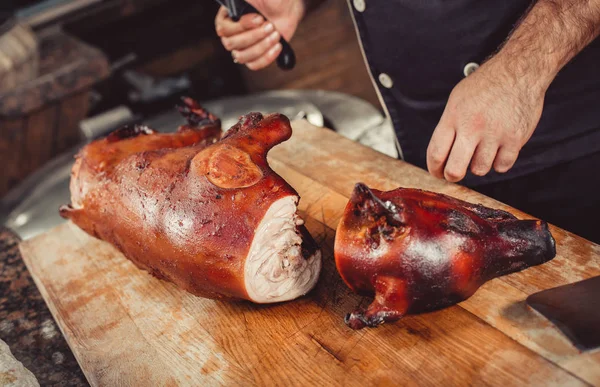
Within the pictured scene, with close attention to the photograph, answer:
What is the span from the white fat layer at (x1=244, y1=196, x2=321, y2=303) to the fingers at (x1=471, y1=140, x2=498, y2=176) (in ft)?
1.88

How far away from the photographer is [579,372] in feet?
4.50

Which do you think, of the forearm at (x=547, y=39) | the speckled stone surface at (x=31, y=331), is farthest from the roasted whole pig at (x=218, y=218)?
the forearm at (x=547, y=39)

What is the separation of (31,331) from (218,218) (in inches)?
38.0

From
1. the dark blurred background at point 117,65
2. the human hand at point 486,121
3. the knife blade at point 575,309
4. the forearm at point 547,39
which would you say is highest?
the forearm at point 547,39

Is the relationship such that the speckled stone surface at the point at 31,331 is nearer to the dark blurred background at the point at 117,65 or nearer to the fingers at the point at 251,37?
the fingers at the point at 251,37

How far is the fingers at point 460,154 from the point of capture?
64.3 inches

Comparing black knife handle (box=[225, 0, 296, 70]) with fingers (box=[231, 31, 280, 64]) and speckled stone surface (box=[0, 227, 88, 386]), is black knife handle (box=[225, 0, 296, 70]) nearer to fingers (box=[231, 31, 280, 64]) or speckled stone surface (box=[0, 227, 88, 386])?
fingers (box=[231, 31, 280, 64])

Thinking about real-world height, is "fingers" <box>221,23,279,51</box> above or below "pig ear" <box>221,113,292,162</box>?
above

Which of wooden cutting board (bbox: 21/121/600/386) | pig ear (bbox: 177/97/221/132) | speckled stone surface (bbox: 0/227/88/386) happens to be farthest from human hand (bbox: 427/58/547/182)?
speckled stone surface (bbox: 0/227/88/386)

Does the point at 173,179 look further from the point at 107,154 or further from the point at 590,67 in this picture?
the point at 590,67

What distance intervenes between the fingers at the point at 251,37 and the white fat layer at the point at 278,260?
3.76 ft

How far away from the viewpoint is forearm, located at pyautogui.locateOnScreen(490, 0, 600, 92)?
1712mm

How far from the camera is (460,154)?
1.65 metres

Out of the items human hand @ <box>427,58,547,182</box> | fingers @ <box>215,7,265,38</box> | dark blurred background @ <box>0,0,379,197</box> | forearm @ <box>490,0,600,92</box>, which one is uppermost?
forearm @ <box>490,0,600,92</box>
